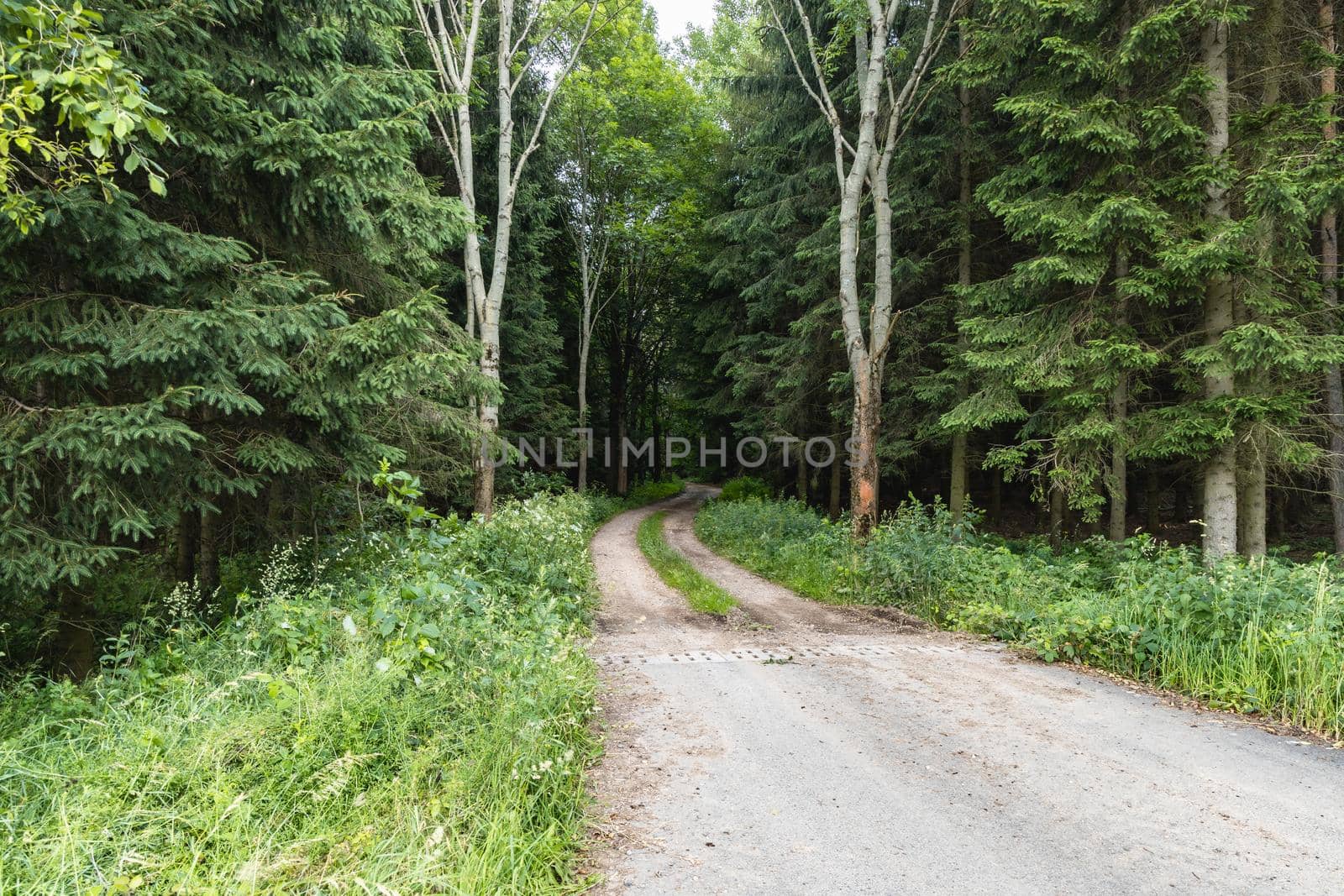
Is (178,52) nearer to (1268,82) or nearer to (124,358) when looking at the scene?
(124,358)

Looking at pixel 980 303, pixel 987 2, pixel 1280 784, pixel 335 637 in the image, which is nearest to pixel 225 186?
pixel 335 637

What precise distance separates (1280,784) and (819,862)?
9.17 ft

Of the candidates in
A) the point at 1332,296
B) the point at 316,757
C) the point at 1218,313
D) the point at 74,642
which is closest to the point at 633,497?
the point at 1218,313

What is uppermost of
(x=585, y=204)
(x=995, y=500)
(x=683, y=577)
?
(x=585, y=204)

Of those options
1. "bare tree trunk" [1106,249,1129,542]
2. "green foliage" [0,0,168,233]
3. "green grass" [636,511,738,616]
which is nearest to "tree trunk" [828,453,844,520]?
"green grass" [636,511,738,616]

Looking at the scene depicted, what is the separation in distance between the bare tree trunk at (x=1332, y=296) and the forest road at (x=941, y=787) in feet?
23.8

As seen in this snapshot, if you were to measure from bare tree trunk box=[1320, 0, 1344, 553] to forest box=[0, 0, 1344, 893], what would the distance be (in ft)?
0.28

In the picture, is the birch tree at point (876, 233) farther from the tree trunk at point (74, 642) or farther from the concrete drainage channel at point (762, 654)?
the tree trunk at point (74, 642)

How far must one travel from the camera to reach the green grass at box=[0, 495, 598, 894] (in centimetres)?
240

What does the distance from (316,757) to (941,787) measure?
3.27 m

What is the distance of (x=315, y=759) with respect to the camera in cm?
298

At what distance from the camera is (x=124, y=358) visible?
167 inches

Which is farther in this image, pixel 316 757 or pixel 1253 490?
pixel 1253 490

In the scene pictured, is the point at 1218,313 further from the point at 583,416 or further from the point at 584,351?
the point at 584,351
